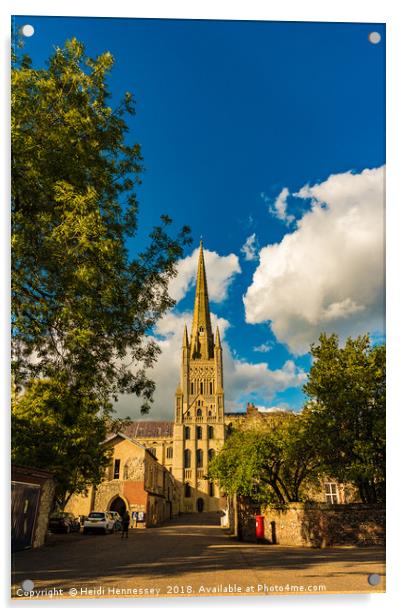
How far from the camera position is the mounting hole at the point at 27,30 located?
26.4ft

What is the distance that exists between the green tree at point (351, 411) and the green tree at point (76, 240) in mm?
9389

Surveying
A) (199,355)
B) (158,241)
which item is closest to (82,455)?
(158,241)

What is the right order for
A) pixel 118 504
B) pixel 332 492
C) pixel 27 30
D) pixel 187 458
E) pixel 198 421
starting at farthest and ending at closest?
pixel 198 421 → pixel 187 458 → pixel 118 504 → pixel 332 492 → pixel 27 30

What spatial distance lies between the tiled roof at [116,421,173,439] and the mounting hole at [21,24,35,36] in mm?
102382

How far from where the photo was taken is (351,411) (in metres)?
16.7

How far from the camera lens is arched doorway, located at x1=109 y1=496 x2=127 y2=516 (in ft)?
126

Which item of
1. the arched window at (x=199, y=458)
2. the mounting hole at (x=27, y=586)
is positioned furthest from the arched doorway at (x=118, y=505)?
the arched window at (x=199, y=458)

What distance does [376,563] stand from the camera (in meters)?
9.22

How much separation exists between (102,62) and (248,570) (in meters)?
10.3

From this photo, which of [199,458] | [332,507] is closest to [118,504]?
[332,507]

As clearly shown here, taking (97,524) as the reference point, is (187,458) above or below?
below

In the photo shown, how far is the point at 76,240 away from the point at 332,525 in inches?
549

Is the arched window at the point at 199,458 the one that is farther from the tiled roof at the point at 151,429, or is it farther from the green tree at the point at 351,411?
the green tree at the point at 351,411

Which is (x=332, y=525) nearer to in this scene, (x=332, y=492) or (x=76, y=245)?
(x=76, y=245)
